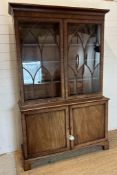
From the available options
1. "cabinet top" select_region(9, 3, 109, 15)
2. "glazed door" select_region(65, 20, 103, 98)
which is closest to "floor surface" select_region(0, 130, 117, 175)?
"glazed door" select_region(65, 20, 103, 98)

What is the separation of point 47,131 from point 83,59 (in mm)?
1053

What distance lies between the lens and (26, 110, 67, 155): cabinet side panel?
2201 millimetres

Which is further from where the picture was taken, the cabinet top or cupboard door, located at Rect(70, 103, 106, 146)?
cupboard door, located at Rect(70, 103, 106, 146)

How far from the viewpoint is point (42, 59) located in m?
2.27

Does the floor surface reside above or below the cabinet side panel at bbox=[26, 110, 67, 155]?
below

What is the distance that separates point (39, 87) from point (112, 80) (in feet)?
4.42

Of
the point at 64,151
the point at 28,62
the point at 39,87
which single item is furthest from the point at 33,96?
the point at 64,151

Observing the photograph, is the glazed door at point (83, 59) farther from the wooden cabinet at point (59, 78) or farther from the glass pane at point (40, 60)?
the glass pane at point (40, 60)

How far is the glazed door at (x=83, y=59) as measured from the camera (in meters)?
2.31

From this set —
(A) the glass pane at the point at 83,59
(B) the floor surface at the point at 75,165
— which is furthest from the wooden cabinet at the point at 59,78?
(B) the floor surface at the point at 75,165

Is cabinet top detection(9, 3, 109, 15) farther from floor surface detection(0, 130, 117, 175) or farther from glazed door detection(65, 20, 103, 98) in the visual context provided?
floor surface detection(0, 130, 117, 175)

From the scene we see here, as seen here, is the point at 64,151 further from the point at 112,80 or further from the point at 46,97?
the point at 112,80

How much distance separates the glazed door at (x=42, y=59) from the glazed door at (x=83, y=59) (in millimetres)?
125

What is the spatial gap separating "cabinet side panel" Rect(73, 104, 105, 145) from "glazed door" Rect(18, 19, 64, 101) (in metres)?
0.37
